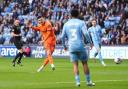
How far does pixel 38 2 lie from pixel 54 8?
2.53m

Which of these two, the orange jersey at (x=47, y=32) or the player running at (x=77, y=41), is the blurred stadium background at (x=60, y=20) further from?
the player running at (x=77, y=41)

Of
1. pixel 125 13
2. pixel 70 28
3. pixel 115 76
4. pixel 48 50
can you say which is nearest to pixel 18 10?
pixel 125 13

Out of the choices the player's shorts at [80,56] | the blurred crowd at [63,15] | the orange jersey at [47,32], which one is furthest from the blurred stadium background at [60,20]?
the player's shorts at [80,56]

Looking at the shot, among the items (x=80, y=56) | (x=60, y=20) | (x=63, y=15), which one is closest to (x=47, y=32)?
(x=80, y=56)

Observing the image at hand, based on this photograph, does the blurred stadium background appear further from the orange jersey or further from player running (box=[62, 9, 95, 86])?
player running (box=[62, 9, 95, 86])

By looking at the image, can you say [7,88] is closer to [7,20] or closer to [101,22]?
[101,22]

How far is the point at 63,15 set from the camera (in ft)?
156

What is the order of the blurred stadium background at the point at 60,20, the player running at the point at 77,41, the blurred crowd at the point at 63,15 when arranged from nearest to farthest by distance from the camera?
the player running at the point at 77,41 → the blurred stadium background at the point at 60,20 → the blurred crowd at the point at 63,15

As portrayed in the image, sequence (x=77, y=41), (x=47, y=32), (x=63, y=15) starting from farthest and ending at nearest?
(x=63, y=15) < (x=47, y=32) < (x=77, y=41)

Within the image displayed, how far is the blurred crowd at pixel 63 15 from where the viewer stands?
141ft

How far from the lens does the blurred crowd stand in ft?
141

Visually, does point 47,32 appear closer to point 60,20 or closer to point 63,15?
point 60,20

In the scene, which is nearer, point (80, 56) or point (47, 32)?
point (80, 56)

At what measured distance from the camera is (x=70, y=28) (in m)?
18.5
